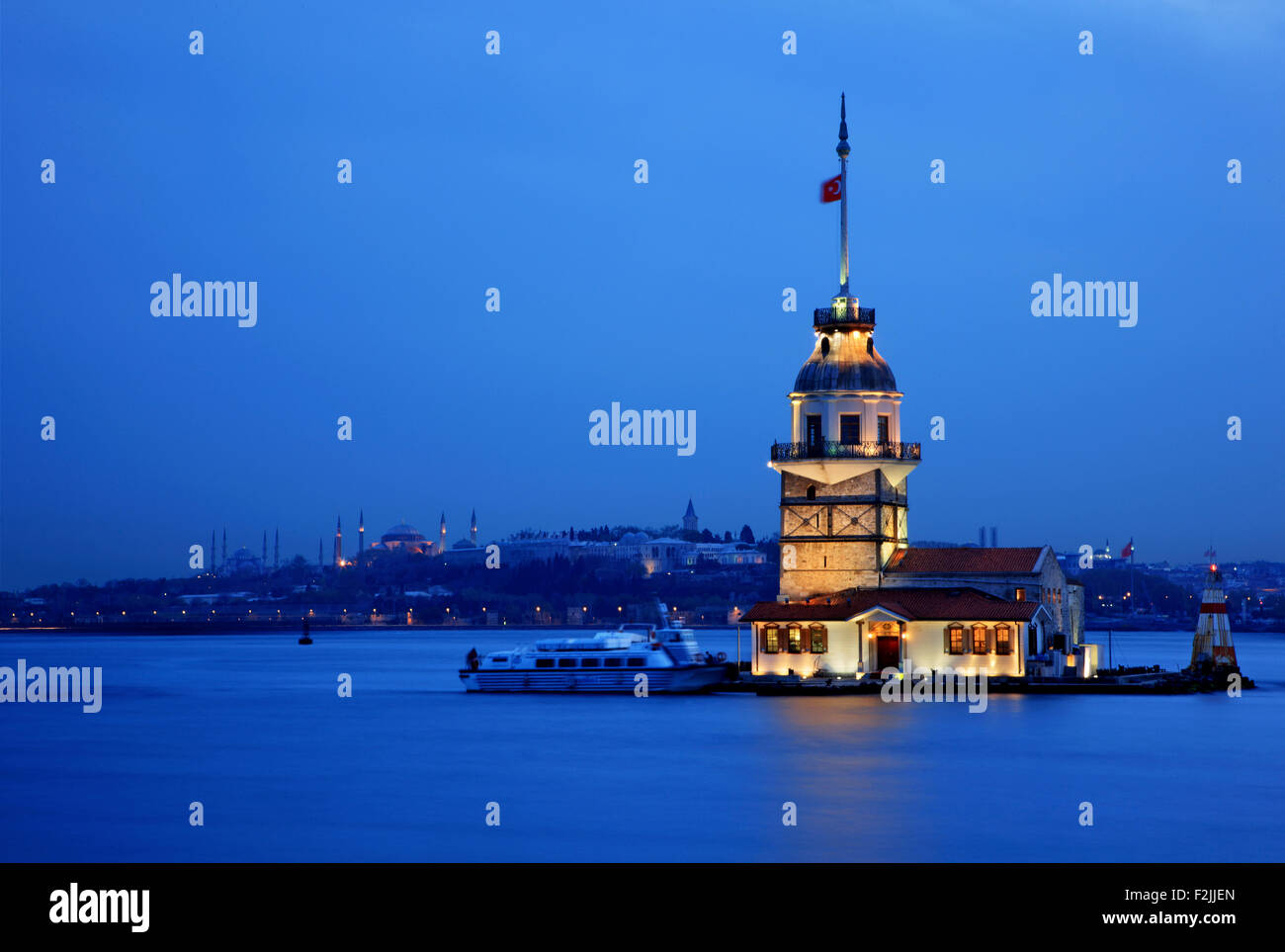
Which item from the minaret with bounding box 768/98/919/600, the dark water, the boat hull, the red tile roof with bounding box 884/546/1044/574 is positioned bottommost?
the dark water

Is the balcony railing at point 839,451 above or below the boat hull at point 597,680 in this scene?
above

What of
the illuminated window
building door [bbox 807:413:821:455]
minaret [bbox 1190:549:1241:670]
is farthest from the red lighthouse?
building door [bbox 807:413:821:455]

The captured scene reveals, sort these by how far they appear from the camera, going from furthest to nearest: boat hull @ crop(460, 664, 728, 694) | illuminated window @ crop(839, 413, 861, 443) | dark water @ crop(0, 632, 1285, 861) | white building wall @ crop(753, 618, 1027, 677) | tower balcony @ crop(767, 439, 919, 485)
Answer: boat hull @ crop(460, 664, 728, 694) < illuminated window @ crop(839, 413, 861, 443) < tower balcony @ crop(767, 439, 919, 485) < white building wall @ crop(753, 618, 1027, 677) < dark water @ crop(0, 632, 1285, 861)

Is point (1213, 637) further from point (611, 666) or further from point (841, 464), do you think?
point (611, 666)

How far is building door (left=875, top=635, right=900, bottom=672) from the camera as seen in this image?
6462 cm

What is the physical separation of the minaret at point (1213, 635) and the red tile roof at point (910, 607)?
10.5 m

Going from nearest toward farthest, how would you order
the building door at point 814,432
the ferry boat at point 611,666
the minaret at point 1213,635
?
the building door at point 814,432 → the ferry boat at point 611,666 → the minaret at point 1213,635

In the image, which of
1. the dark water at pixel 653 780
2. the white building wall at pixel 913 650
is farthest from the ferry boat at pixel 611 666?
the white building wall at pixel 913 650

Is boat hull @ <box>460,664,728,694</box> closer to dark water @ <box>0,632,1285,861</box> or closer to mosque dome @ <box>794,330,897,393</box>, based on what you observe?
dark water @ <box>0,632,1285,861</box>

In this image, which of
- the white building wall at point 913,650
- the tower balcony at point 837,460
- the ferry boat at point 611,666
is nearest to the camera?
the white building wall at point 913,650

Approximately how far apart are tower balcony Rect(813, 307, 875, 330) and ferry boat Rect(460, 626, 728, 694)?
1282 centimetres

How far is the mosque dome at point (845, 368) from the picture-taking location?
67.3 m

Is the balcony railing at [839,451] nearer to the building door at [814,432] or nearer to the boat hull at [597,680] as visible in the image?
the building door at [814,432]
